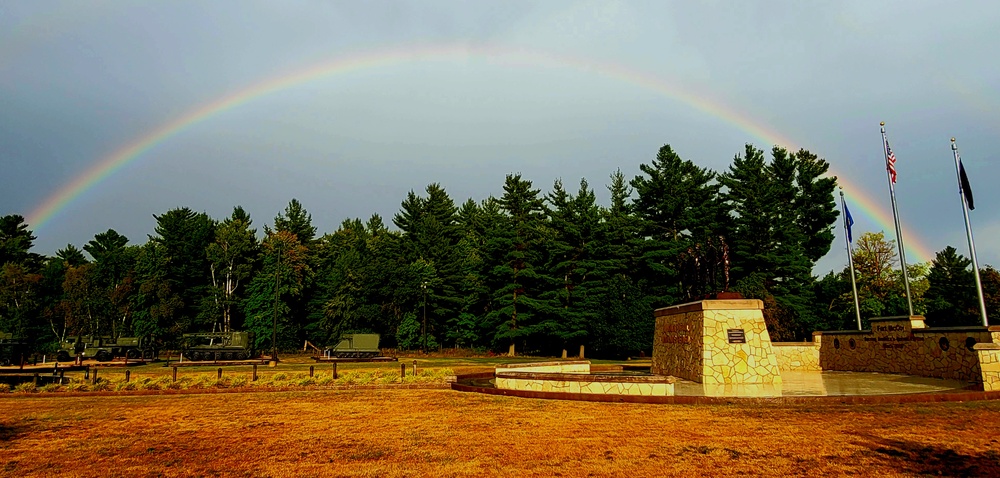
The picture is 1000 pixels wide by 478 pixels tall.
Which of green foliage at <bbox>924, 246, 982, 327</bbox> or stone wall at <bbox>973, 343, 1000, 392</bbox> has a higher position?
green foliage at <bbox>924, 246, 982, 327</bbox>

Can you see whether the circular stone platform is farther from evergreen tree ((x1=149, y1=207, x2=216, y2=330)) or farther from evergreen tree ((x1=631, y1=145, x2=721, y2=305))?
evergreen tree ((x1=149, y1=207, x2=216, y2=330))

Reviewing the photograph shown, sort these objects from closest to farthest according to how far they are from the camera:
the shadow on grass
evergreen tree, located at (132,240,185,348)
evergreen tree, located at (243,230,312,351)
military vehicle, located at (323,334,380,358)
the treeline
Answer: the shadow on grass, military vehicle, located at (323,334,380,358), the treeline, evergreen tree, located at (132,240,185,348), evergreen tree, located at (243,230,312,351)

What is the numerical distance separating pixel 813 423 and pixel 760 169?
45222 mm

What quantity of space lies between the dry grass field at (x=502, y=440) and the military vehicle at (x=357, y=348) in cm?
2284

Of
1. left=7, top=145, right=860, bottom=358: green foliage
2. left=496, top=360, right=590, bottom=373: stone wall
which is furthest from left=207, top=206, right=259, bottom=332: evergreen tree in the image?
left=496, top=360, right=590, bottom=373: stone wall

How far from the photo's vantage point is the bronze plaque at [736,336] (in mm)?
16094

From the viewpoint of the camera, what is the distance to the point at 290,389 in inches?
698

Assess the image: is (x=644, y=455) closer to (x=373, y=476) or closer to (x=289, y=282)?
(x=373, y=476)

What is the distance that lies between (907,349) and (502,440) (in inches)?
645

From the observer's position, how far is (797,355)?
22891 millimetres

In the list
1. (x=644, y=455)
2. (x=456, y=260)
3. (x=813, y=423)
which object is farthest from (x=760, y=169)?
(x=644, y=455)

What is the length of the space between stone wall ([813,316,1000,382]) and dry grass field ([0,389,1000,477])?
531 cm

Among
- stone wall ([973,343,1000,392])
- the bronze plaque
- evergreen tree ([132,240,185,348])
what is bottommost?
stone wall ([973,343,1000,392])

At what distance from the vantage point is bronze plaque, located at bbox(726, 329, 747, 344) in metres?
16.1
